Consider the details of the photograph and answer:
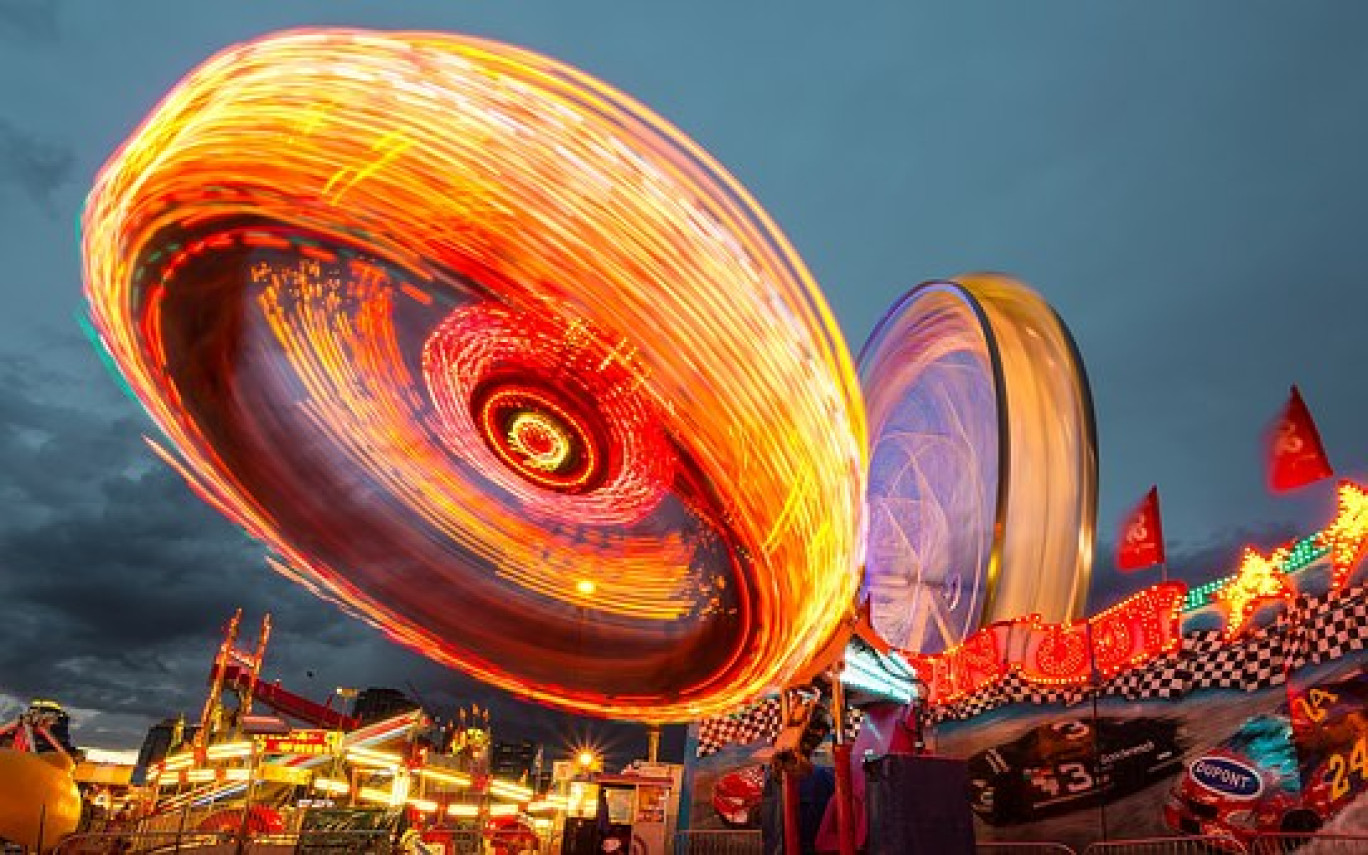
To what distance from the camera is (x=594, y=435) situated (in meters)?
12.8

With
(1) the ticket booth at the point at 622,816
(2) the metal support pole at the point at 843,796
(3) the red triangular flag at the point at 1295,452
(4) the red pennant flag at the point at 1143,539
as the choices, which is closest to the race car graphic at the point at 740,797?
(1) the ticket booth at the point at 622,816

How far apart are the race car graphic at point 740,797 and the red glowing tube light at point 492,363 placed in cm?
777

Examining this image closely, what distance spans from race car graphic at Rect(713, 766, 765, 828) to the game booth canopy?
5.30 m

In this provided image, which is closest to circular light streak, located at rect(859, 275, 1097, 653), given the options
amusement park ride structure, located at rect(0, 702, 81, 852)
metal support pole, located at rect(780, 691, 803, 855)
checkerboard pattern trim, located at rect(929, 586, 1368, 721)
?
checkerboard pattern trim, located at rect(929, 586, 1368, 721)

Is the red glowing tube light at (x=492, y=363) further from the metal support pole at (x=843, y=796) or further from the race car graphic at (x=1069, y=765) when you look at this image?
the race car graphic at (x=1069, y=765)

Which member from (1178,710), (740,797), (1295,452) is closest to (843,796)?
(1178,710)

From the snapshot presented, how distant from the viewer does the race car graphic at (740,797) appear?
70.9 feet

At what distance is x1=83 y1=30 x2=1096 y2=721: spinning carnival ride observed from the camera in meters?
10.3

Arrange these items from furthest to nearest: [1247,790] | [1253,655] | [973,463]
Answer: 1. [973,463]
2. [1253,655]
3. [1247,790]

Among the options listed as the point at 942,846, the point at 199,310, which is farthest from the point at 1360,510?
the point at 199,310

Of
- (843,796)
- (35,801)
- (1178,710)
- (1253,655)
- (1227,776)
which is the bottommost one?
(35,801)

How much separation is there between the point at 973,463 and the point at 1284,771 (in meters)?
8.21

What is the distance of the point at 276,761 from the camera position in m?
25.8

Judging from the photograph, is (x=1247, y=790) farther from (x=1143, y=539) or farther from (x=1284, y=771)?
(x=1143, y=539)
